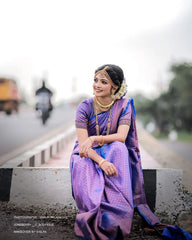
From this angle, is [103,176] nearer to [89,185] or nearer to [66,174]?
[89,185]

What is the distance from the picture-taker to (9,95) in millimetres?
21266

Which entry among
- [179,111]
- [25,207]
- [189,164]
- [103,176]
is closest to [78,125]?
[103,176]

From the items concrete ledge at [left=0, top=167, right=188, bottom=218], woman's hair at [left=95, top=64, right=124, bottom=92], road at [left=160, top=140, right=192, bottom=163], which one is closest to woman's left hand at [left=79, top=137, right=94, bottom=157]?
concrete ledge at [left=0, top=167, right=188, bottom=218]

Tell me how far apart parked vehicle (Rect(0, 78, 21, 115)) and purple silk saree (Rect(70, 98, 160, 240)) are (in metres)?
18.5

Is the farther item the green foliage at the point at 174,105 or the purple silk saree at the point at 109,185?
the green foliage at the point at 174,105

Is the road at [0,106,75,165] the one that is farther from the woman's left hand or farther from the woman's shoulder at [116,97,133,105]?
the woman's shoulder at [116,97,133,105]

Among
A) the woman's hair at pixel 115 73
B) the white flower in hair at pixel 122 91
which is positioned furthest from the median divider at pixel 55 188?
the woman's hair at pixel 115 73

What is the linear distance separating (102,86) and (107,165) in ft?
2.48

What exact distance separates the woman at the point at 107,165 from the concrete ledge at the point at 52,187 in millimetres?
231

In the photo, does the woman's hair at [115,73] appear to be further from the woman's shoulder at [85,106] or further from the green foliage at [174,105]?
the green foliage at [174,105]

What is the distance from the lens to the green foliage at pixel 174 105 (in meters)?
33.3

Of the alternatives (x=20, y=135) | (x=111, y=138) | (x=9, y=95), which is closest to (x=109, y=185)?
(x=111, y=138)

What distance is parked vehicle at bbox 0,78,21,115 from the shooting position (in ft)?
68.5

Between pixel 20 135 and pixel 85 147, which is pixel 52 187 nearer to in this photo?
pixel 85 147
